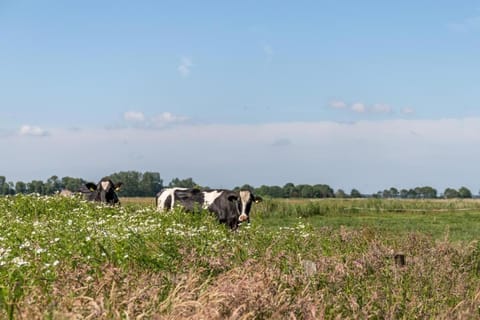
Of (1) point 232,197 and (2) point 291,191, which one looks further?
(2) point 291,191

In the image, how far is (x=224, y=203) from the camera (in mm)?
23250

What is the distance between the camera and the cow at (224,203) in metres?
23.0

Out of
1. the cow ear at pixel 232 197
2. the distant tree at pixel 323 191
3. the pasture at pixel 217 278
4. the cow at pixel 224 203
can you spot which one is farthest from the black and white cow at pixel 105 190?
the distant tree at pixel 323 191

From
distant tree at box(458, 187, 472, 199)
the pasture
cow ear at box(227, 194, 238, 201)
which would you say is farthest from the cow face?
distant tree at box(458, 187, 472, 199)

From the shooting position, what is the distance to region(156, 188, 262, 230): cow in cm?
2298

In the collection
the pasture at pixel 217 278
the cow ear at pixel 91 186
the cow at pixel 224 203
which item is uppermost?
the cow ear at pixel 91 186

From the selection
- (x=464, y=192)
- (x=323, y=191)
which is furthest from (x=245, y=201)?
(x=464, y=192)

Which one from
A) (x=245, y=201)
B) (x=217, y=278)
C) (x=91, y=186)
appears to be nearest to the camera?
(x=217, y=278)

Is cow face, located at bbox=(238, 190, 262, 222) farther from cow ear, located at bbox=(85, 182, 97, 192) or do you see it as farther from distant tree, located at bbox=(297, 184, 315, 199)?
distant tree, located at bbox=(297, 184, 315, 199)

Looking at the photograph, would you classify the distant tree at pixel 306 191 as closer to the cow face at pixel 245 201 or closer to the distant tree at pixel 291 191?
the distant tree at pixel 291 191

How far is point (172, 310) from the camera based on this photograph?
626 cm

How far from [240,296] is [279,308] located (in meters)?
0.39

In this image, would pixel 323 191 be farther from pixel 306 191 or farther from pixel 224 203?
pixel 224 203

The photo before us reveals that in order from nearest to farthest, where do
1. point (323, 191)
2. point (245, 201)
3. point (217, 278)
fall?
point (217, 278), point (245, 201), point (323, 191)
